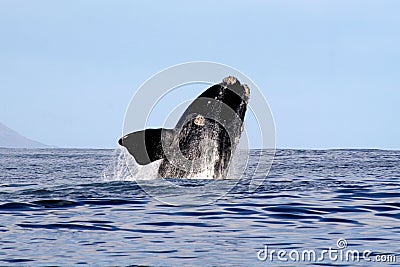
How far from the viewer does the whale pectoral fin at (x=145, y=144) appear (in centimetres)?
1731

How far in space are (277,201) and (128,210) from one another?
3351 millimetres

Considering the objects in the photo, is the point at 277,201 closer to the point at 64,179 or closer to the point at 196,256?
the point at 196,256

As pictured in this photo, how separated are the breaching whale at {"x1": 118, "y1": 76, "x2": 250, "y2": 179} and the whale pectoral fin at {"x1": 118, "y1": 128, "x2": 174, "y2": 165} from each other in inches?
4.1

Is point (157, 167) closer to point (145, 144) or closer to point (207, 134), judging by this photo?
point (207, 134)

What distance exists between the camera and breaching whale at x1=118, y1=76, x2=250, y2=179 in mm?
18625

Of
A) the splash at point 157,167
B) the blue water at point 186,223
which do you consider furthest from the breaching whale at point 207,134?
the blue water at point 186,223

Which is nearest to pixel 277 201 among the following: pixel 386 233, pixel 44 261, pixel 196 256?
pixel 386 233

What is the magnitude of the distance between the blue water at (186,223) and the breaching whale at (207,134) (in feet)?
2.30

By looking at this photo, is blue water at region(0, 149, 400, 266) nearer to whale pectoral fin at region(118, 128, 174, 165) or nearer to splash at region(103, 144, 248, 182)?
splash at region(103, 144, 248, 182)

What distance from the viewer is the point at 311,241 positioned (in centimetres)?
1125

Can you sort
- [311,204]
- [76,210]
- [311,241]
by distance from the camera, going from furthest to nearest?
1. [311,204]
2. [76,210]
3. [311,241]

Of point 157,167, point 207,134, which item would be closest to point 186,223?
point 207,134

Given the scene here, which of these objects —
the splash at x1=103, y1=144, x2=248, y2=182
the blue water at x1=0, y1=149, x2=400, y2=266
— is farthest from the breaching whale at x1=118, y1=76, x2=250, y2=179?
the blue water at x1=0, y1=149, x2=400, y2=266

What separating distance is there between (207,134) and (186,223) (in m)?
5.99
